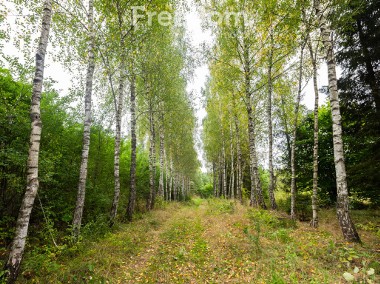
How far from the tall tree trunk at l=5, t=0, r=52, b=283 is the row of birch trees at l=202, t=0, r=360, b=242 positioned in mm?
7977

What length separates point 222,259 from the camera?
5.89 m

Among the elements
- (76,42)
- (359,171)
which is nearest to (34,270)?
(76,42)

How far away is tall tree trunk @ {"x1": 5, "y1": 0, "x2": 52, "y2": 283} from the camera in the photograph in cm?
420

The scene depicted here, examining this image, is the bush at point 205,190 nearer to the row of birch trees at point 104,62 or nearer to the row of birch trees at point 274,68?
the row of birch trees at point 274,68

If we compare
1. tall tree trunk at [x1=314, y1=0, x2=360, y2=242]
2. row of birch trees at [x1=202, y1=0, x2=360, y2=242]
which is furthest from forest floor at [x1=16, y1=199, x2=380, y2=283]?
row of birch trees at [x1=202, y1=0, x2=360, y2=242]

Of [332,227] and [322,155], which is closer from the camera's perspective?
[332,227]

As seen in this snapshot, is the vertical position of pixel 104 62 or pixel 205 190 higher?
pixel 104 62

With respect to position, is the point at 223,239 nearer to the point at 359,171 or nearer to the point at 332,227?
the point at 332,227

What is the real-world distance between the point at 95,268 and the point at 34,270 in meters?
1.33

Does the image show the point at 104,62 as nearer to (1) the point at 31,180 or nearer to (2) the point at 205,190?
(1) the point at 31,180

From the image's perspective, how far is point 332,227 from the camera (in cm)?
828

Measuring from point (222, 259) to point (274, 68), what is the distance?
13315 millimetres

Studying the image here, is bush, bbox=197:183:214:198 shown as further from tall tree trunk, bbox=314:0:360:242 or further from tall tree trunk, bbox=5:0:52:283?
tall tree trunk, bbox=5:0:52:283

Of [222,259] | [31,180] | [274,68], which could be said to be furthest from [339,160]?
[274,68]
